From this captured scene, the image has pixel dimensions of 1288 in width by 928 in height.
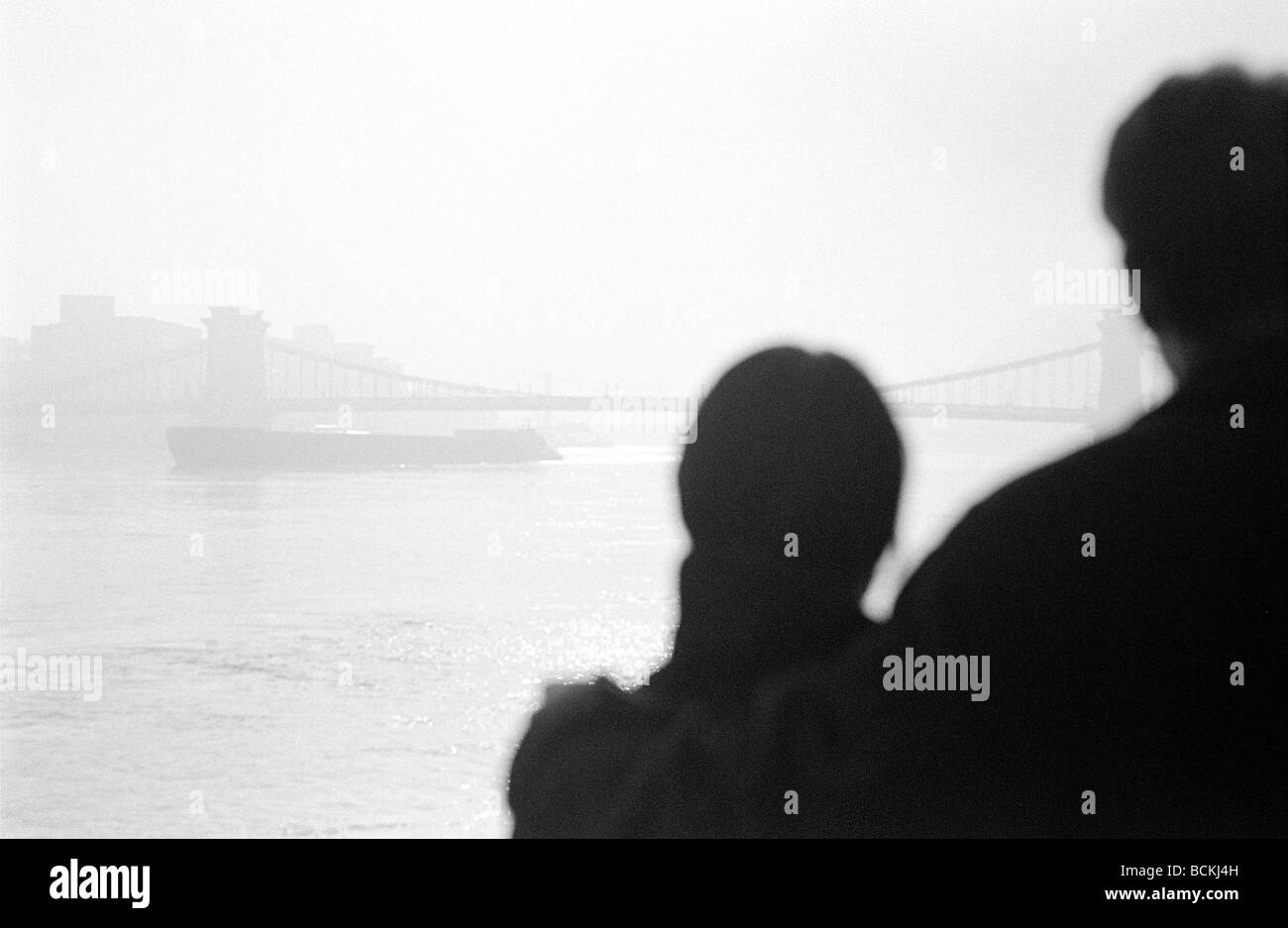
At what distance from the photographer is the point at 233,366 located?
3463 mm

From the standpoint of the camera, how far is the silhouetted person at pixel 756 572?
3.41 ft

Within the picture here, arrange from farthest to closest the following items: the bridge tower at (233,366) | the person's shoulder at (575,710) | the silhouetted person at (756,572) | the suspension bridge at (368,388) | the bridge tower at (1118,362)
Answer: the bridge tower at (233,366) < the suspension bridge at (368,388) < the bridge tower at (1118,362) < the silhouetted person at (756,572) < the person's shoulder at (575,710)

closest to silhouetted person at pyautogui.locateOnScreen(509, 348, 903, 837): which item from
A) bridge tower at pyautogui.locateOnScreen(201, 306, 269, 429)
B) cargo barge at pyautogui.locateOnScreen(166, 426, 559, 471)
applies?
bridge tower at pyautogui.locateOnScreen(201, 306, 269, 429)

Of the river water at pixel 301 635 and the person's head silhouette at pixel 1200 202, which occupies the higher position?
the person's head silhouette at pixel 1200 202

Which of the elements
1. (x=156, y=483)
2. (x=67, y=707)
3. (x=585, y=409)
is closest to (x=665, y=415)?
(x=585, y=409)

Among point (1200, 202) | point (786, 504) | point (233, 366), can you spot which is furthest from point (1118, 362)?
point (233, 366)

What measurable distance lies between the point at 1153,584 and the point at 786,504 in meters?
0.46

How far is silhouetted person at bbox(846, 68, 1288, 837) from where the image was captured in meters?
1.08

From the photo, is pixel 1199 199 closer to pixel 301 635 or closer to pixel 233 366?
pixel 301 635

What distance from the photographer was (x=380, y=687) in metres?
3.01

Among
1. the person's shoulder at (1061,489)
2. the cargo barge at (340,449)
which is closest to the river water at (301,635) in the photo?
the person's shoulder at (1061,489)

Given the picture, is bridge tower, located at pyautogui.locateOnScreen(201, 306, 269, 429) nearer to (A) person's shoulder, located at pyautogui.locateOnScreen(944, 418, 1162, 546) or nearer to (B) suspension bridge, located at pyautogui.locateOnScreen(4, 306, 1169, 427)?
(B) suspension bridge, located at pyautogui.locateOnScreen(4, 306, 1169, 427)

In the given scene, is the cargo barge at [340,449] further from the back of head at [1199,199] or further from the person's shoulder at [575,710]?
the back of head at [1199,199]
